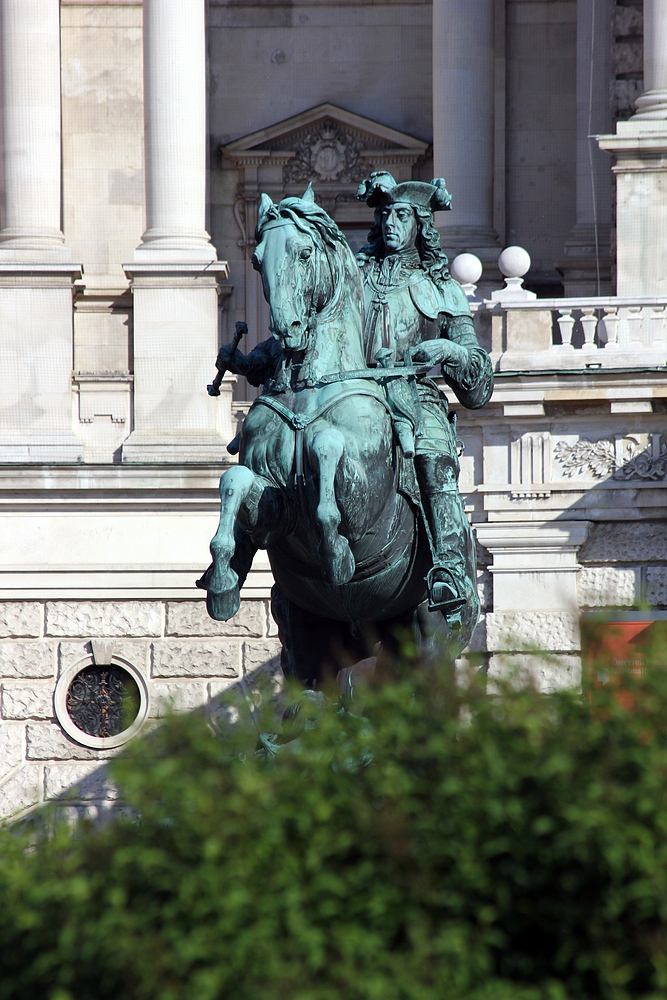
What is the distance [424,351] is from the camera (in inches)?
349

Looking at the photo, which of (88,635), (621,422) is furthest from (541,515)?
(88,635)

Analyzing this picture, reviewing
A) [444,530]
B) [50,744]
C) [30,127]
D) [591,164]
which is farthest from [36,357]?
[444,530]

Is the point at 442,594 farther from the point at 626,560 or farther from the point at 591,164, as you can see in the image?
the point at 591,164

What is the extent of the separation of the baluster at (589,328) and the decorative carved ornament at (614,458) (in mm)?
1141

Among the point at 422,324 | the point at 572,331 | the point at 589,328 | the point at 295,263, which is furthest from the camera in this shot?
the point at 572,331

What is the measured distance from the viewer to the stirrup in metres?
8.46

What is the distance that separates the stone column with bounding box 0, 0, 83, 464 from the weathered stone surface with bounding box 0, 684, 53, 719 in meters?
2.98

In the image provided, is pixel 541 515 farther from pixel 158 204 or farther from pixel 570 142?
pixel 570 142

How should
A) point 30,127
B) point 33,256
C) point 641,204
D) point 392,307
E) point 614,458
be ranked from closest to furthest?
point 392,307, point 614,458, point 641,204, point 33,256, point 30,127

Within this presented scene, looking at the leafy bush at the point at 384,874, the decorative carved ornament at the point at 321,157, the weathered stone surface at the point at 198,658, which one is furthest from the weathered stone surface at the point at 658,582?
the leafy bush at the point at 384,874

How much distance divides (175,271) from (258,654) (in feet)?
19.2

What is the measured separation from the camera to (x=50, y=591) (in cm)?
2023

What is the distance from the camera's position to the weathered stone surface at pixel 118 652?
20.1 m

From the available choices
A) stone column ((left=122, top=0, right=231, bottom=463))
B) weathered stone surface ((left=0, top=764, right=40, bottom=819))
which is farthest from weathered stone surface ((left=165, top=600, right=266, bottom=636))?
weathered stone surface ((left=0, top=764, right=40, bottom=819))
